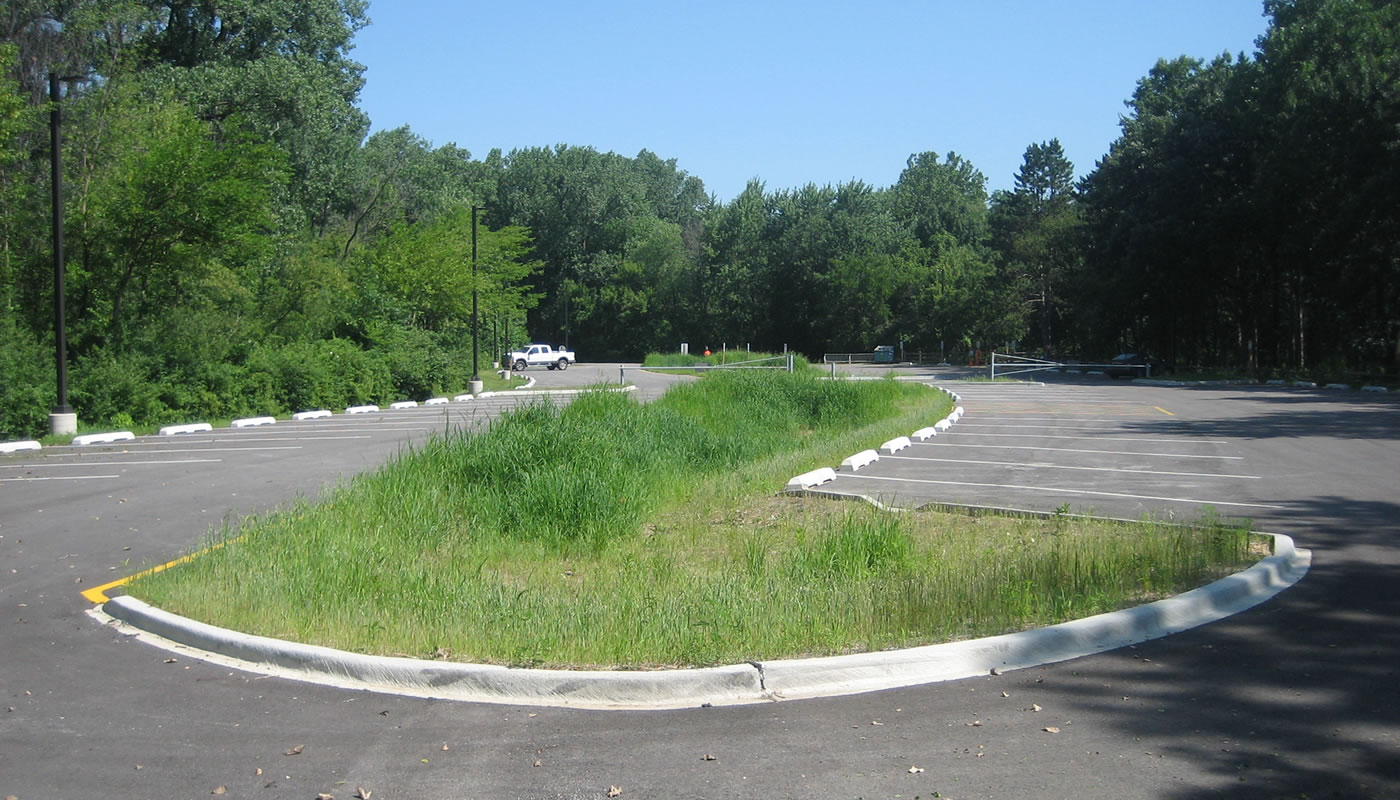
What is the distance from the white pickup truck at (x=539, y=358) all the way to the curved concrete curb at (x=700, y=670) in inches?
2511

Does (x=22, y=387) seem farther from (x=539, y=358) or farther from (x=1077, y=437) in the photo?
(x=539, y=358)

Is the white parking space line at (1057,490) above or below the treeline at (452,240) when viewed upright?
below

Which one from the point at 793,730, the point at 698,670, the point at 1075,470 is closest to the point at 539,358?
the point at 1075,470

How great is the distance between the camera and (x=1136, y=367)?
179ft

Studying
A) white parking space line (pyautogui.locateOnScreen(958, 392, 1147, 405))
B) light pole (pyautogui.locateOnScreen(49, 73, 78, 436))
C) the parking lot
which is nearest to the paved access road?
the parking lot

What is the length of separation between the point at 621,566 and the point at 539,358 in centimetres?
6501

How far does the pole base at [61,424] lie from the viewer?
2177 cm

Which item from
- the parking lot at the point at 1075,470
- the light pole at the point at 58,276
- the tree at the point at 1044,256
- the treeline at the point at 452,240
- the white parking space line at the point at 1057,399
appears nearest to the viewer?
the parking lot at the point at 1075,470

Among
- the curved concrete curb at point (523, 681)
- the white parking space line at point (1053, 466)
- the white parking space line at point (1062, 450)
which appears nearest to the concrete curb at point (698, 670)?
the curved concrete curb at point (523, 681)

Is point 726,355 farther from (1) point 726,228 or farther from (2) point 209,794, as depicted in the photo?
(2) point 209,794

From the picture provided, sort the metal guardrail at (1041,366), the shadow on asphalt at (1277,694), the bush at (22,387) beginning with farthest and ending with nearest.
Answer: the metal guardrail at (1041,366) → the bush at (22,387) → the shadow on asphalt at (1277,694)

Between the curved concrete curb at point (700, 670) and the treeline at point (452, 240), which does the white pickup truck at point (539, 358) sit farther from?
the curved concrete curb at point (700, 670)

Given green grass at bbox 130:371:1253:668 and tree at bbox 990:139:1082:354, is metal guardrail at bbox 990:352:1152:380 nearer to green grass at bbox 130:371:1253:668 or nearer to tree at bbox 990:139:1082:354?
tree at bbox 990:139:1082:354

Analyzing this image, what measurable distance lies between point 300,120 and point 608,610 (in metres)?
40.0
